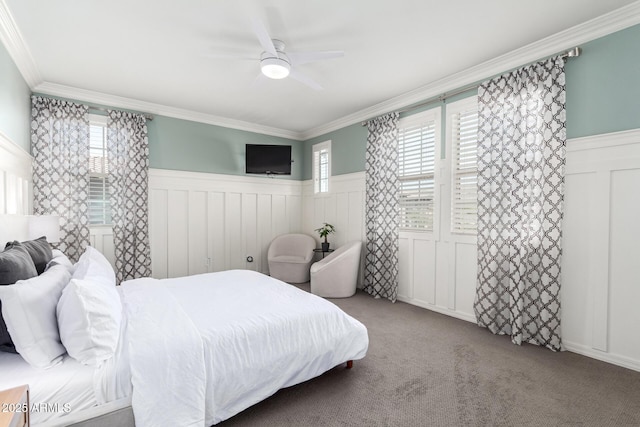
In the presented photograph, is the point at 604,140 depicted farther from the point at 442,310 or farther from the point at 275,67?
the point at 275,67

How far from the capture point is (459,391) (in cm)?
212

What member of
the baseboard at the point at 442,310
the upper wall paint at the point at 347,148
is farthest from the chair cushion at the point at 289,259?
the baseboard at the point at 442,310

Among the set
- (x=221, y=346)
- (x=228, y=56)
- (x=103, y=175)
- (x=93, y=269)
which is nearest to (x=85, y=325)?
(x=221, y=346)

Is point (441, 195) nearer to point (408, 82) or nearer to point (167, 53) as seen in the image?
point (408, 82)

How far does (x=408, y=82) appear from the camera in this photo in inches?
147

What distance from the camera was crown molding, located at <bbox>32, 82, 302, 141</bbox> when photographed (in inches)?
150

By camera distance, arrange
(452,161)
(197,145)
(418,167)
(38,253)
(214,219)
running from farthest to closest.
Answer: (214,219) → (197,145) → (418,167) → (452,161) → (38,253)

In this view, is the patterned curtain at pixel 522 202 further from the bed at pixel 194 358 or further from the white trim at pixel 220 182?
the white trim at pixel 220 182

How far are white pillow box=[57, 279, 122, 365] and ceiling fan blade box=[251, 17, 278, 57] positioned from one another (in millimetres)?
2031

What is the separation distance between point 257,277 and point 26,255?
1766 mm

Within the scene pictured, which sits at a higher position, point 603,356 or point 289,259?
point 289,259

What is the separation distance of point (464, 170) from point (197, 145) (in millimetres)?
4058

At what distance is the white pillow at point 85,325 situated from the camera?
144 cm

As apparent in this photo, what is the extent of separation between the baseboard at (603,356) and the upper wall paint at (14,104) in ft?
17.5
